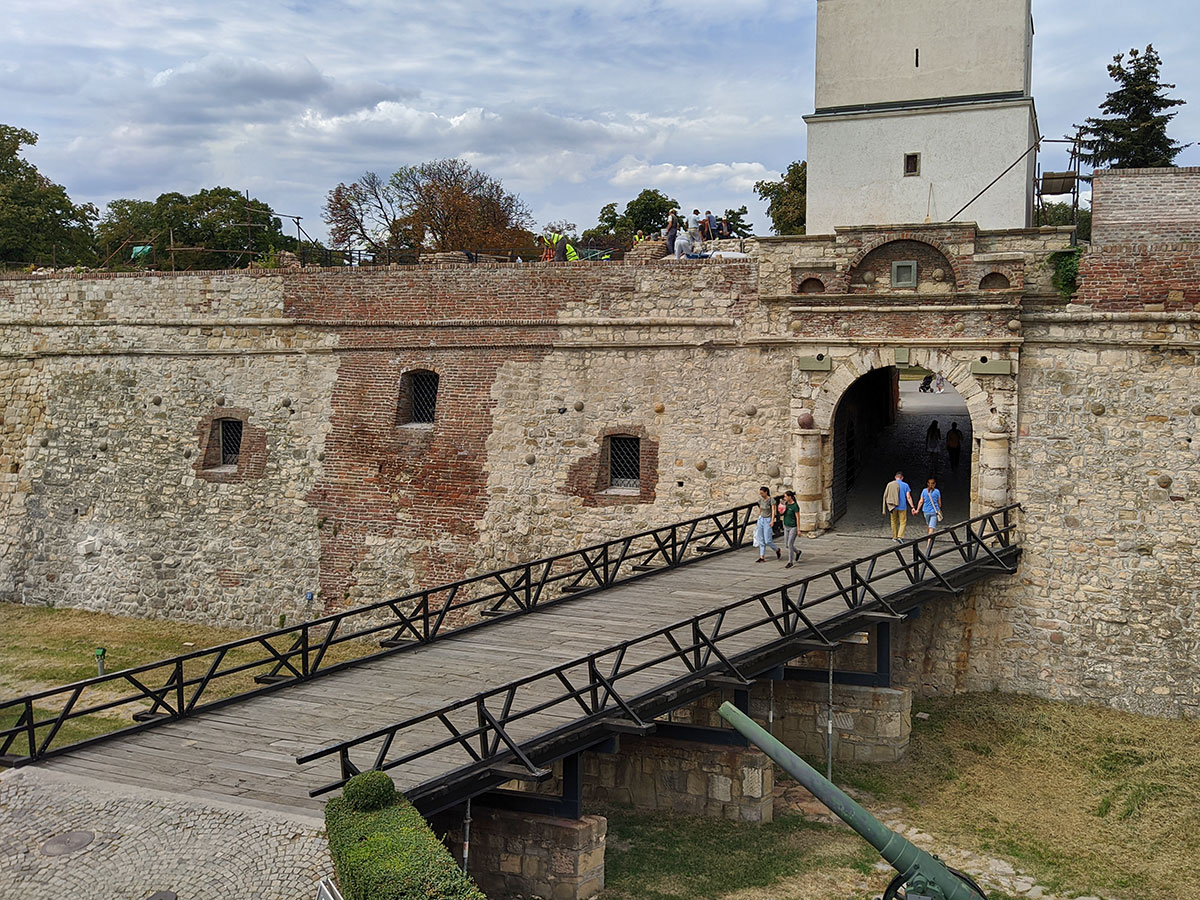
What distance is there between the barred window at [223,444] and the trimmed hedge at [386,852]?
1542cm

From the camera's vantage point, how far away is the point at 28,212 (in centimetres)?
3925

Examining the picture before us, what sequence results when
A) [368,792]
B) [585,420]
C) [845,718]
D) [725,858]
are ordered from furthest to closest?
[585,420], [845,718], [725,858], [368,792]

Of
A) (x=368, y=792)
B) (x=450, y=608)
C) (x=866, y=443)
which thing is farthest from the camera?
(x=866, y=443)

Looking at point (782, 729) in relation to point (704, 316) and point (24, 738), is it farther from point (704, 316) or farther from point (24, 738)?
point (24, 738)

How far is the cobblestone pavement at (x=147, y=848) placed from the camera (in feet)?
28.8

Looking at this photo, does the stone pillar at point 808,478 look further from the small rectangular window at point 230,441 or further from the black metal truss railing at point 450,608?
the small rectangular window at point 230,441

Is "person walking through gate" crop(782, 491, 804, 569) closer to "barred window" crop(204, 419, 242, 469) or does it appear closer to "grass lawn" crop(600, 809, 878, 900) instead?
"grass lawn" crop(600, 809, 878, 900)

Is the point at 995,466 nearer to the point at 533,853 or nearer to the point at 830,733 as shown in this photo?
the point at 830,733

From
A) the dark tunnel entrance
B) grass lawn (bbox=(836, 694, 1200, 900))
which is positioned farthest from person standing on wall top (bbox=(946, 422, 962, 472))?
grass lawn (bbox=(836, 694, 1200, 900))

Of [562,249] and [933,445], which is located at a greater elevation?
[562,249]

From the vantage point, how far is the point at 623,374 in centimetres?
2058

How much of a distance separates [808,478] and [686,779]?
6.72 metres

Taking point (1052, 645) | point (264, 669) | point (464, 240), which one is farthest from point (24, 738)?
point (464, 240)

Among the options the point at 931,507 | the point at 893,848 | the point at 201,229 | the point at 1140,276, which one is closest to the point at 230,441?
the point at 931,507
